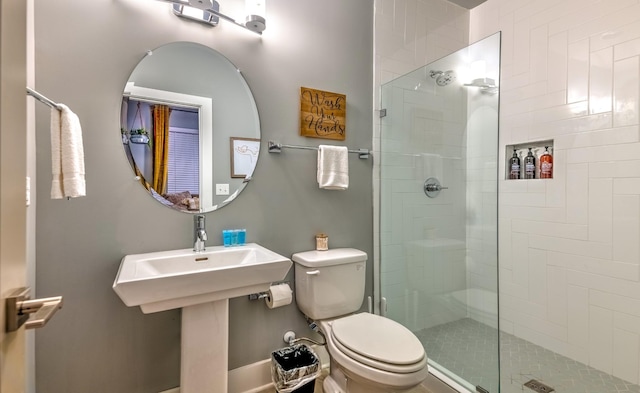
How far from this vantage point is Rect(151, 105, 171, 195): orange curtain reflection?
5.02 ft

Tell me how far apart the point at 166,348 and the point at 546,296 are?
2.38m

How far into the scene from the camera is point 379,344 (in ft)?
4.40

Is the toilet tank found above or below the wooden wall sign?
below

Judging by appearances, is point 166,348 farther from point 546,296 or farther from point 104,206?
point 546,296

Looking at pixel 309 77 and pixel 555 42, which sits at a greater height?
pixel 555 42

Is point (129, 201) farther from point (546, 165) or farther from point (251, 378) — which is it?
point (546, 165)

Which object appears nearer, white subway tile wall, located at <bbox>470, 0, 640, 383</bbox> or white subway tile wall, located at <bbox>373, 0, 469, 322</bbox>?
white subway tile wall, located at <bbox>470, 0, 640, 383</bbox>

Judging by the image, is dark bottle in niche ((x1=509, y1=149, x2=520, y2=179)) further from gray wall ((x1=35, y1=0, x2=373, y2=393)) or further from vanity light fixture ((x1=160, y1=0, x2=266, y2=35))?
vanity light fixture ((x1=160, y1=0, x2=266, y2=35))

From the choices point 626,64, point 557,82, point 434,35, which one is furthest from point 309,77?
point 626,64

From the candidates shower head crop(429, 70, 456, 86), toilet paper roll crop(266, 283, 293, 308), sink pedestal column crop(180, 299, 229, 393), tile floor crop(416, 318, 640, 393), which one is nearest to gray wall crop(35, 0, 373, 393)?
toilet paper roll crop(266, 283, 293, 308)

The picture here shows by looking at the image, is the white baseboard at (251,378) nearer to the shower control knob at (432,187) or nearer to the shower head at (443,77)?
the shower control knob at (432,187)

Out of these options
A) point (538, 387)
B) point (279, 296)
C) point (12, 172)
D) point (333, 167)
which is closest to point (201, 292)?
point (279, 296)

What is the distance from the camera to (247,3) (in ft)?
5.40

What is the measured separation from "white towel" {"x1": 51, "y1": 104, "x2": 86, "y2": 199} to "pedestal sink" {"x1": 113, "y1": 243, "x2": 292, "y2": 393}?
36 centimetres
